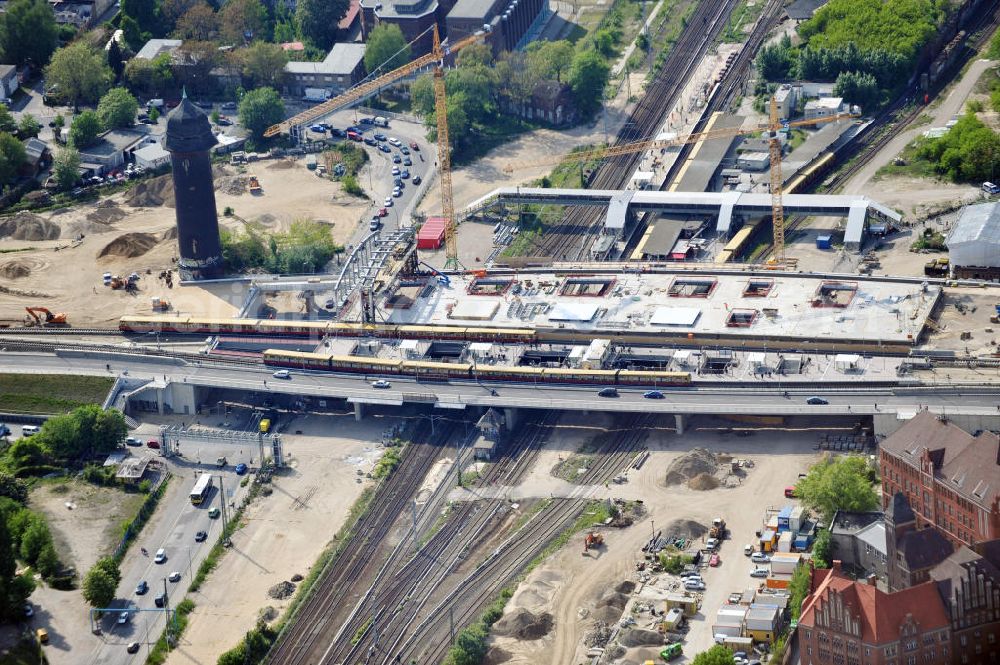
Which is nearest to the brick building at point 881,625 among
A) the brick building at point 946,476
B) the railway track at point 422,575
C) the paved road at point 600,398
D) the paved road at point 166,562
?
the brick building at point 946,476

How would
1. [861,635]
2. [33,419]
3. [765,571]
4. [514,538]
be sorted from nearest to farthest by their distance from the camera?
[861,635]
[765,571]
[514,538]
[33,419]

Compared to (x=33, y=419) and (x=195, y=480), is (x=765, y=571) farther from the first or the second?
(x=33, y=419)

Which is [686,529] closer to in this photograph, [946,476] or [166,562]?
[946,476]

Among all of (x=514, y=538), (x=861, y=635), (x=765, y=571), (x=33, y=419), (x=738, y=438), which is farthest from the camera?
(x=33, y=419)

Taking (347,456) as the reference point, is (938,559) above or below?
above

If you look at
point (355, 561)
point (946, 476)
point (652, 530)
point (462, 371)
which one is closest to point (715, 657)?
point (946, 476)

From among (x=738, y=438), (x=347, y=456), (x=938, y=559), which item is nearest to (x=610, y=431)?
(x=738, y=438)

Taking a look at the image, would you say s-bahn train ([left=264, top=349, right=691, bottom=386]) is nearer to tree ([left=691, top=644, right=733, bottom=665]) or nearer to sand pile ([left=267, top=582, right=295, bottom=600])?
sand pile ([left=267, top=582, right=295, bottom=600])
